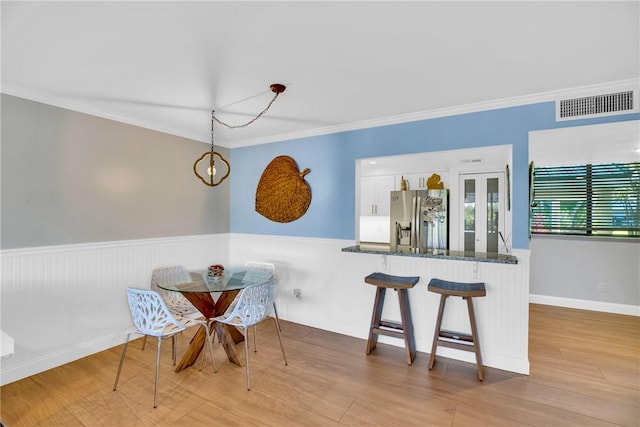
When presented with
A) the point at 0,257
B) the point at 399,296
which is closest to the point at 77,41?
the point at 0,257

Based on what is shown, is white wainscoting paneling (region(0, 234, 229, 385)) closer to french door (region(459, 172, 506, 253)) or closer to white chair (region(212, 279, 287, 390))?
white chair (region(212, 279, 287, 390))

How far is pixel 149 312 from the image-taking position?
2242 millimetres

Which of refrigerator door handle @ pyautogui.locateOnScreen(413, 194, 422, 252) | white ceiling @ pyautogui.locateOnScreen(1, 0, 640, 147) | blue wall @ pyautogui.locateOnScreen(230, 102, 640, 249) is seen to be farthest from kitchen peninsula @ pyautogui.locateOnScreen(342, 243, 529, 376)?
refrigerator door handle @ pyautogui.locateOnScreen(413, 194, 422, 252)

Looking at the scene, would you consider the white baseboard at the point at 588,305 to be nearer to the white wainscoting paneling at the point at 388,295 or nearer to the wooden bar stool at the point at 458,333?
the white wainscoting paneling at the point at 388,295

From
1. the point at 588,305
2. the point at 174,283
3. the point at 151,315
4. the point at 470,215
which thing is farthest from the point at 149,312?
the point at 588,305

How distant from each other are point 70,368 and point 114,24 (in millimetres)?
2768

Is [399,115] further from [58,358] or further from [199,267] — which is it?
[58,358]

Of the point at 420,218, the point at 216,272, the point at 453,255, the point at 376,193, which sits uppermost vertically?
the point at 376,193

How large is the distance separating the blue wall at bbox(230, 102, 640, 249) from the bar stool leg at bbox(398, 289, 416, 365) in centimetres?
86

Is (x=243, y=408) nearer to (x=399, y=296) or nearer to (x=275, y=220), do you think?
(x=399, y=296)

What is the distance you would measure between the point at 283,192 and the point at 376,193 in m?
2.53

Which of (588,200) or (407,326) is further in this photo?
(588,200)

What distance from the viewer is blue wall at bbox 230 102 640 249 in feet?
8.48

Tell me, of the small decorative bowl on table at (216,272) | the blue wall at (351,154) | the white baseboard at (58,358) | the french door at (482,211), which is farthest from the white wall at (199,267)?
the french door at (482,211)
